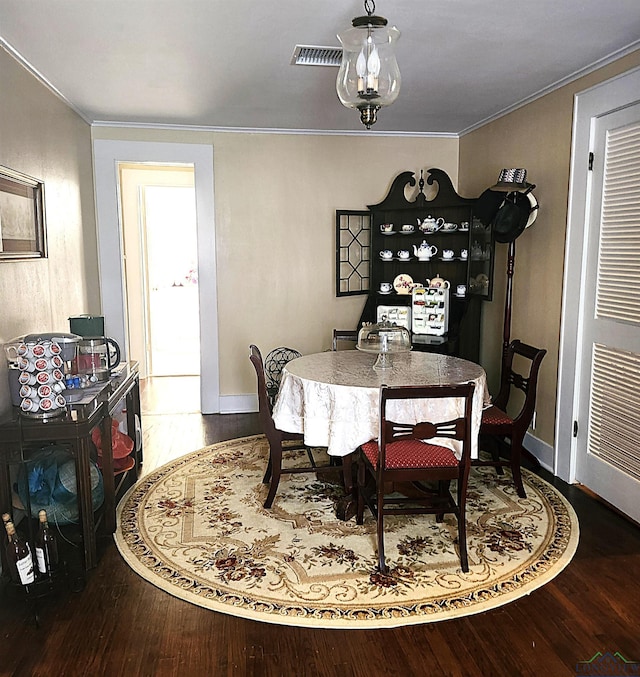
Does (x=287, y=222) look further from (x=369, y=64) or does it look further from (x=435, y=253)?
(x=369, y=64)

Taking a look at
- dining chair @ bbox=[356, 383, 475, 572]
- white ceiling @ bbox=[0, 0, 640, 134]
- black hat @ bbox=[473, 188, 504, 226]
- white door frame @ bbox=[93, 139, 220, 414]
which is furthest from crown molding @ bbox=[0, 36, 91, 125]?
black hat @ bbox=[473, 188, 504, 226]

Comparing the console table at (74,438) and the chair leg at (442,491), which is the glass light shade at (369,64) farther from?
the chair leg at (442,491)

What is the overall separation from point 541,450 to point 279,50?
3002 mm

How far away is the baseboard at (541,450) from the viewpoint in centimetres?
391

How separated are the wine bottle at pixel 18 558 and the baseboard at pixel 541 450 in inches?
122

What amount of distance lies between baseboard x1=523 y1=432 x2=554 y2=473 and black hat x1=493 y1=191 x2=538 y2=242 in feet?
4.59

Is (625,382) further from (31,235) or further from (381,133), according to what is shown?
(31,235)

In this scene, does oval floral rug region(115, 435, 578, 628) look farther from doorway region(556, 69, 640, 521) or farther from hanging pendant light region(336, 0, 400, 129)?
hanging pendant light region(336, 0, 400, 129)

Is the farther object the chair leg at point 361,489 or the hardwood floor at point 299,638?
the chair leg at point 361,489

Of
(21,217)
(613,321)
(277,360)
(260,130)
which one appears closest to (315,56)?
(21,217)

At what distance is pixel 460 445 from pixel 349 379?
0.65 meters

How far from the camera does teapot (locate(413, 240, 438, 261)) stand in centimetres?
499

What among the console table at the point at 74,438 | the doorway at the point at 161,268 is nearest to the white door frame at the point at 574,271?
the console table at the point at 74,438

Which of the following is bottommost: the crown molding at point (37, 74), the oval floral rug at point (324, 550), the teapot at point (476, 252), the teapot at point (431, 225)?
the oval floral rug at point (324, 550)
